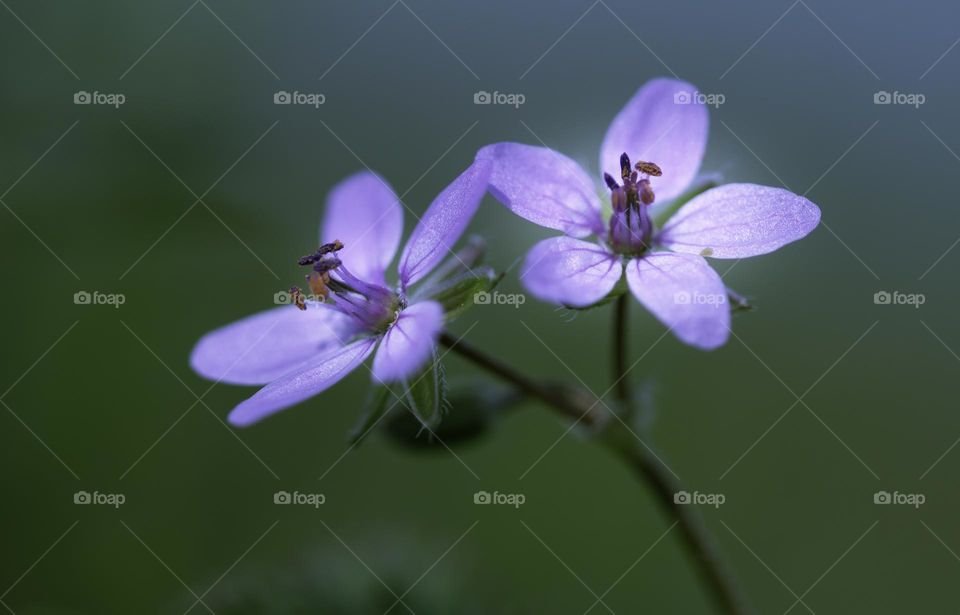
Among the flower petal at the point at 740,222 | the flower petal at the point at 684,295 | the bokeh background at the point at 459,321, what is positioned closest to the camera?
the flower petal at the point at 684,295

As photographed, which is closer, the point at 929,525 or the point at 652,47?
the point at 929,525

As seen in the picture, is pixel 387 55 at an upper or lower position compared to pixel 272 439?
upper

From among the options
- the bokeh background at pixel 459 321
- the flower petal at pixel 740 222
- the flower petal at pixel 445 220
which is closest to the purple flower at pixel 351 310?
the flower petal at pixel 445 220

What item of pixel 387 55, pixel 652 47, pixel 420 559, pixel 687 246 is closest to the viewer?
pixel 687 246

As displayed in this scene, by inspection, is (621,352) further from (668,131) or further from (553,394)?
(668,131)

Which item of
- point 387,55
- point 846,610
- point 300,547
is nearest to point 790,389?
point 846,610

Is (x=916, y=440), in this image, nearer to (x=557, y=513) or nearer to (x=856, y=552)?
(x=856, y=552)

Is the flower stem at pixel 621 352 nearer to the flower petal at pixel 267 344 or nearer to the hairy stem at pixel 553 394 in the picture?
the hairy stem at pixel 553 394
